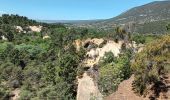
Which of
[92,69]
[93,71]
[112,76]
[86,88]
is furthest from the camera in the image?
[92,69]

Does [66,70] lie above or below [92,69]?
below

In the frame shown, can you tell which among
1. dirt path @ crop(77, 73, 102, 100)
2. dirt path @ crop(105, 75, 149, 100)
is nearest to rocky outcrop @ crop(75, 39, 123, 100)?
dirt path @ crop(77, 73, 102, 100)

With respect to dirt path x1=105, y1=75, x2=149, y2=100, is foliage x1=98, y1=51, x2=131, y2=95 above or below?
below

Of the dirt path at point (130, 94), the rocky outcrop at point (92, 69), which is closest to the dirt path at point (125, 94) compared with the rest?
the dirt path at point (130, 94)

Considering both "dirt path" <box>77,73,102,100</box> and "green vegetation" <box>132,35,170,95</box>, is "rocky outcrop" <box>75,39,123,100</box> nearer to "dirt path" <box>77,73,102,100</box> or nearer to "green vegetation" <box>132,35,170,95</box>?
"dirt path" <box>77,73,102,100</box>

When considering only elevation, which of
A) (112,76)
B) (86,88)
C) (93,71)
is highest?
(112,76)

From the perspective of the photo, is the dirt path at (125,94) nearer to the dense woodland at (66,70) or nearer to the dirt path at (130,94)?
the dirt path at (130,94)

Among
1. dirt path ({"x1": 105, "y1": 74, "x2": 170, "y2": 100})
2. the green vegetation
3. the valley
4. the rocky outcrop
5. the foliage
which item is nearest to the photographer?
dirt path ({"x1": 105, "y1": 74, "x2": 170, "y2": 100})

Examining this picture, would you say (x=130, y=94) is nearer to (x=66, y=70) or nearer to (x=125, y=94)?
(x=125, y=94)

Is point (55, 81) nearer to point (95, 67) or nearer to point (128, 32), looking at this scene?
point (95, 67)

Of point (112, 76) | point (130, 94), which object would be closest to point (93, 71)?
point (112, 76)

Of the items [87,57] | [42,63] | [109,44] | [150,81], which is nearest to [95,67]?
[87,57]
